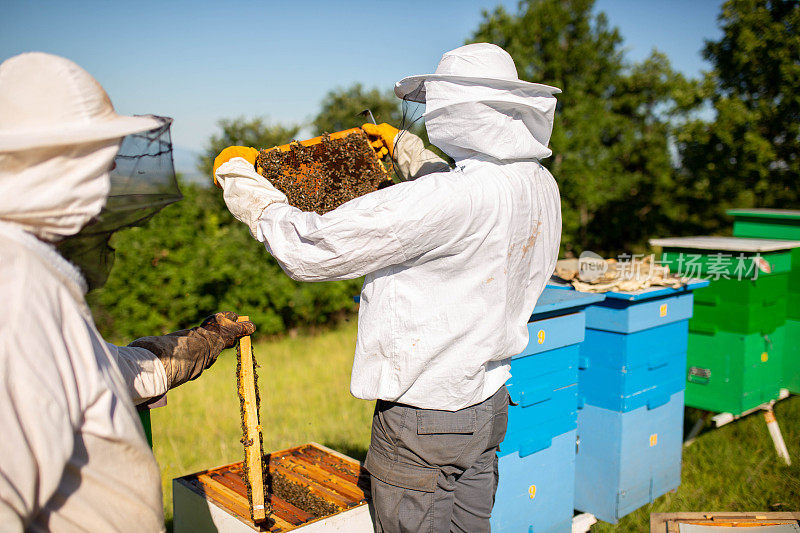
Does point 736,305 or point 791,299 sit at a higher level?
point 736,305

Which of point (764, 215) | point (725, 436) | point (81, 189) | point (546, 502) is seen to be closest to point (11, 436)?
point (81, 189)

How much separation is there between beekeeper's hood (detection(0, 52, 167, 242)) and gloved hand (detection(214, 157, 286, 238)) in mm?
728

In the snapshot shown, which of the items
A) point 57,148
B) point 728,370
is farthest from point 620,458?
point 57,148

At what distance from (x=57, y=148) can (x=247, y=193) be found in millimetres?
846

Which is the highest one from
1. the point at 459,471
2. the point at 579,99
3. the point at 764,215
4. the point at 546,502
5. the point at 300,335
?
the point at 579,99

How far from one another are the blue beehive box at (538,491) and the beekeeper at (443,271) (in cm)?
74

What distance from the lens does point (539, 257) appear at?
2.13 m

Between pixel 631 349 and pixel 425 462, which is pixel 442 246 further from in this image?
pixel 631 349

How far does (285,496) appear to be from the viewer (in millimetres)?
2543

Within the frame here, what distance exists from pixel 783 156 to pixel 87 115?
34.8 feet

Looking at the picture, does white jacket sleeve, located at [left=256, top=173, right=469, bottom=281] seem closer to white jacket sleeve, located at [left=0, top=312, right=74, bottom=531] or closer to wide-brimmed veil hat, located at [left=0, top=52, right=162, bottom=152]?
wide-brimmed veil hat, located at [left=0, top=52, right=162, bottom=152]

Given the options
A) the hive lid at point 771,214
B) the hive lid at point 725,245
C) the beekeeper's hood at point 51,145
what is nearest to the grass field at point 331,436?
the hive lid at point 725,245

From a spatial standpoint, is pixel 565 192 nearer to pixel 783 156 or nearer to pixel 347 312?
pixel 783 156

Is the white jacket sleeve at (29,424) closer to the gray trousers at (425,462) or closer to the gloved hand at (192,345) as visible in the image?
the gloved hand at (192,345)
